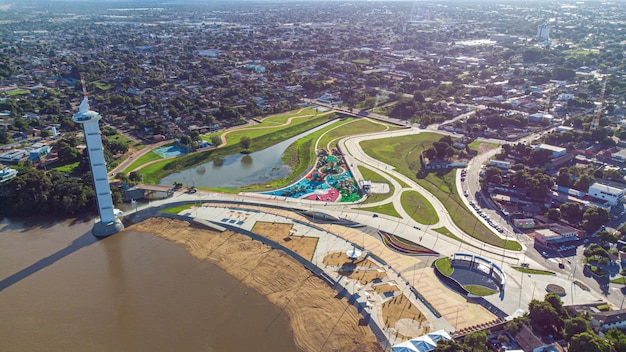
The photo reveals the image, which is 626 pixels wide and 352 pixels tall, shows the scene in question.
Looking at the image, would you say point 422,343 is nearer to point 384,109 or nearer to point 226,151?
point 226,151

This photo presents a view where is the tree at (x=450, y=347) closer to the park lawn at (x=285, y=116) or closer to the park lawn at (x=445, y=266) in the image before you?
the park lawn at (x=445, y=266)

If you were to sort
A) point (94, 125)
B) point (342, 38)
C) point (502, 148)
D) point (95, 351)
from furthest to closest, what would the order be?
point (342, 38)
point (502, 148)
point (94, 125)
point (95, 351)

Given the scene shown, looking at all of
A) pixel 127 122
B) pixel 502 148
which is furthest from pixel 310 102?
pixel 502 148

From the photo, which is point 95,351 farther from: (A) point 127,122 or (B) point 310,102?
(B) point 310,102

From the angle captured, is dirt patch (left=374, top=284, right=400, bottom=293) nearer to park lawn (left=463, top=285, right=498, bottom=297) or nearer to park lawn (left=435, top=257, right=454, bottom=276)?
park lawn (left=435, top=257, right=454, bottom=276)

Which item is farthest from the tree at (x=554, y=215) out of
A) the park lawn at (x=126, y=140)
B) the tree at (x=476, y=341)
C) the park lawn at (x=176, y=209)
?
the park lawn at (x=126, y=140)

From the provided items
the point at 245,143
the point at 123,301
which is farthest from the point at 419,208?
the point at 123,301

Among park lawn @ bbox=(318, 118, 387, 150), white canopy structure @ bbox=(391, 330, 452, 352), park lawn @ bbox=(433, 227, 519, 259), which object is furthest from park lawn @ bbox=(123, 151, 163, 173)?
white canopy structure @ bbox=(391, 330, 452, 352)
